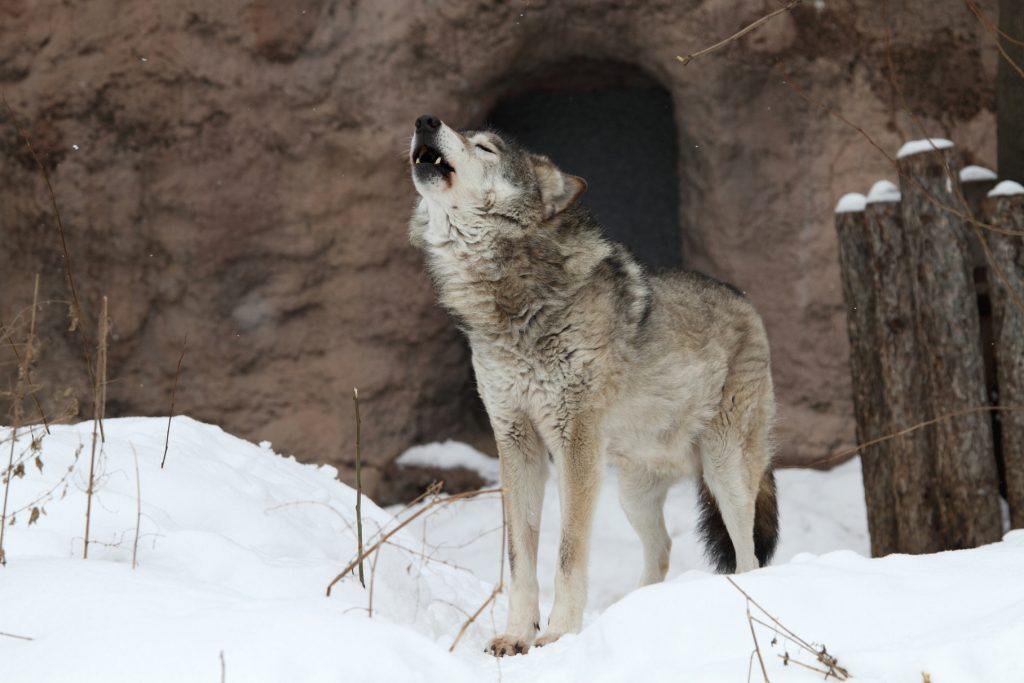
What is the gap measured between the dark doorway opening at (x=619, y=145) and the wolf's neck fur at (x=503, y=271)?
459cm

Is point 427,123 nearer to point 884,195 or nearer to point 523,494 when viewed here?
point 523,494

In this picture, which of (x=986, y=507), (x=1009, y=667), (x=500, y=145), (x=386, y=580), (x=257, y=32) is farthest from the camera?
(x=257, y=32)

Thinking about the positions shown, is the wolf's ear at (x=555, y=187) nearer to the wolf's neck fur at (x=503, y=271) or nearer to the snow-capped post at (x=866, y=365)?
the wolf's neck fur at (x=503, y=271)

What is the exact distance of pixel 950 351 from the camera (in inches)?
196

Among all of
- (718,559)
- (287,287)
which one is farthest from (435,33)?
(718,559)

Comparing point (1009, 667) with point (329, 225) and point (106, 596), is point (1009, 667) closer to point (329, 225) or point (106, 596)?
point (106, 596)

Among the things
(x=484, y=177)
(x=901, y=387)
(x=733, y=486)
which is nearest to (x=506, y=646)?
(x=484, y=177)

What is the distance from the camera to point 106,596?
242 cm

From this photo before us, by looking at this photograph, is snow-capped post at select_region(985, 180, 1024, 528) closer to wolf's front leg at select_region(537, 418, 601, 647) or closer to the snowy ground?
the snowy ground

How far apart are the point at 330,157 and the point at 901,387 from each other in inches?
156

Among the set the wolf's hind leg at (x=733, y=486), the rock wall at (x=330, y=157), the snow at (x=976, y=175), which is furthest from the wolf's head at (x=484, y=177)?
the rock wall at (x=330, y=157)

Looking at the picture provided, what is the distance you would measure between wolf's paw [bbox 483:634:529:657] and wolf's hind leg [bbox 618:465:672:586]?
156cm

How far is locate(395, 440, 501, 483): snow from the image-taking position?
7629mm

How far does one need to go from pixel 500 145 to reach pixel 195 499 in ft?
5.38
